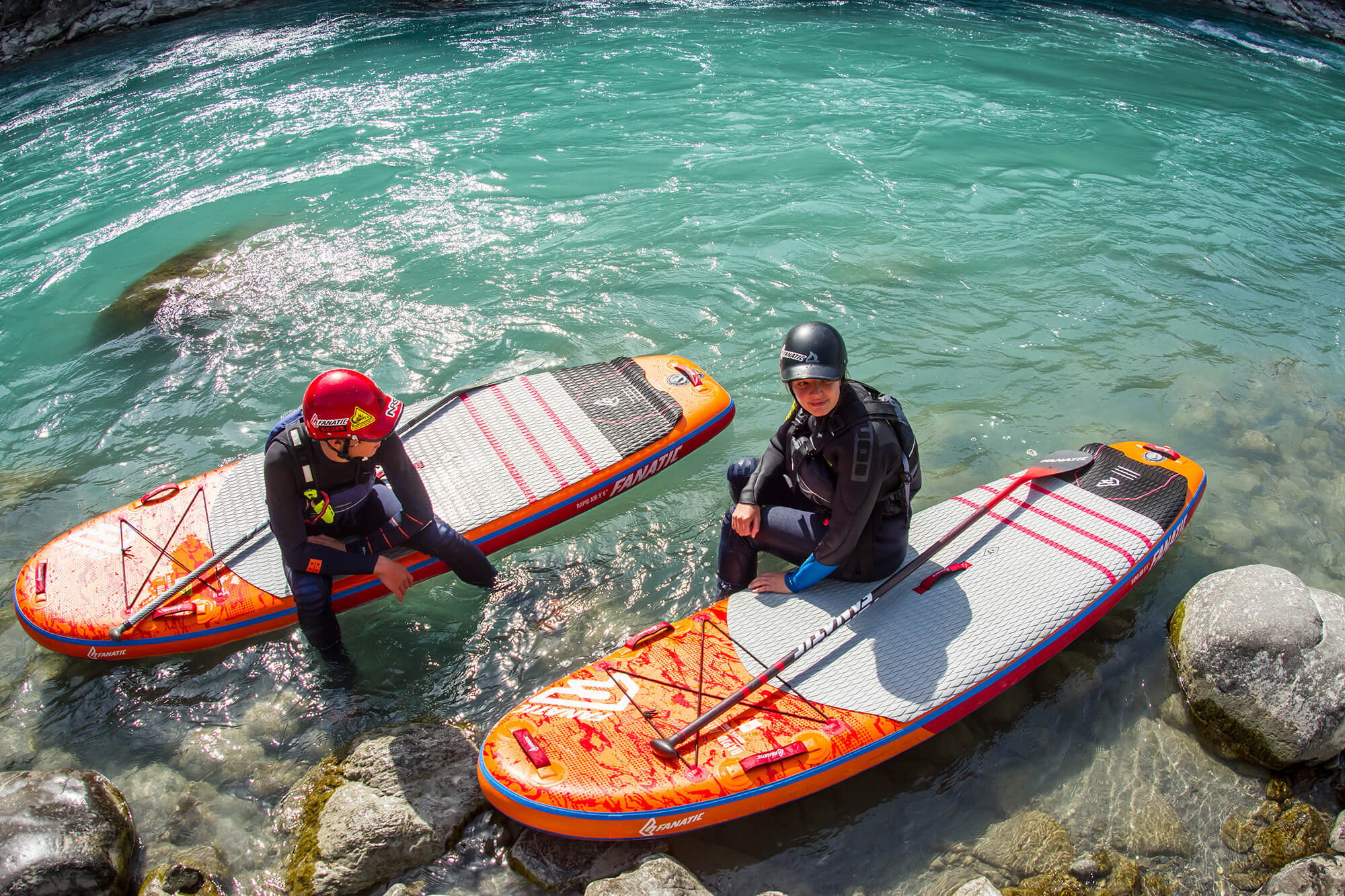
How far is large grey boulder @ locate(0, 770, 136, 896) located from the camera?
11.3ft

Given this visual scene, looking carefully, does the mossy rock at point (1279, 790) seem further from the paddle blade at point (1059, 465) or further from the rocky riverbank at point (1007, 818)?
the paddle blade at point (1059, 465)

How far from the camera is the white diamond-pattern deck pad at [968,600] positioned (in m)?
4.07

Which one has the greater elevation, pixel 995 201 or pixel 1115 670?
pixel 995 201

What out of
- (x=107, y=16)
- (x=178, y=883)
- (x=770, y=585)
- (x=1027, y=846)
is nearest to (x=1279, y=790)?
(x=1027, y=846)

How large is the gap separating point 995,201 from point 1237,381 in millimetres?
3680

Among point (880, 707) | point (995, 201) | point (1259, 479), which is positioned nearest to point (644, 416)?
point (880, 707)

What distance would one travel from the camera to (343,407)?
3789mm

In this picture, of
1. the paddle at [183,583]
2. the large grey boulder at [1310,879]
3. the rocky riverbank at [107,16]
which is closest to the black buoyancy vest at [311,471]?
the paddle at [183,583]

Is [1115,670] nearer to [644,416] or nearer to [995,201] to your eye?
[644,416]

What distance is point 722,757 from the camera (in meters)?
3.77

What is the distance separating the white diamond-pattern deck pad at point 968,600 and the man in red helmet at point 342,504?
179cm

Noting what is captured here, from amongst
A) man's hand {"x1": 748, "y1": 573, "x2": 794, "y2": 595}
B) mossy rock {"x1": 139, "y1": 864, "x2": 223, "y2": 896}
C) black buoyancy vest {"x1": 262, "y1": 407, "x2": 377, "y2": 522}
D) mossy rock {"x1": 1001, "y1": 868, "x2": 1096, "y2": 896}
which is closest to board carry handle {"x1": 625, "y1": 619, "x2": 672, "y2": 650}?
man's hand {"x1": 748, "y1": 573, "x2": 794, "y2": 595}

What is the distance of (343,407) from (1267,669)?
4892 millimetres

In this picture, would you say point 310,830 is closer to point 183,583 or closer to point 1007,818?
point 183,583
